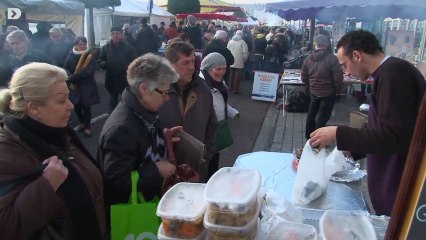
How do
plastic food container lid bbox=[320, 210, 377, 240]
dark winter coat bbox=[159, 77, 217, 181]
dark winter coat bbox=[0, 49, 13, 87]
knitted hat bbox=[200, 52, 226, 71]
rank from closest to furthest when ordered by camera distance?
plastic food container lid bbox=[320, 210, 377, 240] → dark winter coat bbox=[159, 77, 217, 181] → knitted hat bbox=[200, 52, 226, 71] → dark winter coat bbox=[0, 49, 13, 87]

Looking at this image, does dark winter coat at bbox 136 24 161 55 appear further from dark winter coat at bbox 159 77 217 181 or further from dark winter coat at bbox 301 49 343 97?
dark winter coat at bbox 159 77 217 181

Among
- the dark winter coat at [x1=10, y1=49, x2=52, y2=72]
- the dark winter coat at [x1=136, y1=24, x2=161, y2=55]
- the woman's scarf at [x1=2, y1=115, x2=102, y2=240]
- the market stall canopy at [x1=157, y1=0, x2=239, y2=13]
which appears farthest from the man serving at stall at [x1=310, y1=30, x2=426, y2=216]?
the market stall canopy at [x1=157, y1=0, x2=239, y2=13]

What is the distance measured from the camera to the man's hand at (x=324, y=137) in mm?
2201

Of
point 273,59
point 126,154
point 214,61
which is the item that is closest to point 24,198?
point 126,154

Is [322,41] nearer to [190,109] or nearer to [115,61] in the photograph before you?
[115,61]

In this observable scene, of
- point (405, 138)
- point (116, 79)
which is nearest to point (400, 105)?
point (405, 138)

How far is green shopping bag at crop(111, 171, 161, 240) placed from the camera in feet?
6.57

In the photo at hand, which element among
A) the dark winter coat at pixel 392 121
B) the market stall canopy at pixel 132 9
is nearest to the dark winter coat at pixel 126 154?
the dark winter coat at pixel 392 121

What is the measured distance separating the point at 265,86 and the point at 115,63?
445 cm

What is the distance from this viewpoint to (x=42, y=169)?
169 centimetres

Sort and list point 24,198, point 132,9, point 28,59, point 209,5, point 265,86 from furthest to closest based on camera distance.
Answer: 1. point 209,5
2. point 132,9
3. point 265,86
4. point 28,59
5. point 24,198

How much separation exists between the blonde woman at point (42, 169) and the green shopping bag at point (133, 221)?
0.08 meters

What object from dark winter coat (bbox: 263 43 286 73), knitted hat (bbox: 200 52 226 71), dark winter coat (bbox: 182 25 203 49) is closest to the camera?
knitted hat (bbox: 200 52 226 71)

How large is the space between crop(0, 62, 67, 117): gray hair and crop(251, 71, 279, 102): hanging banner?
8626 millimetres
